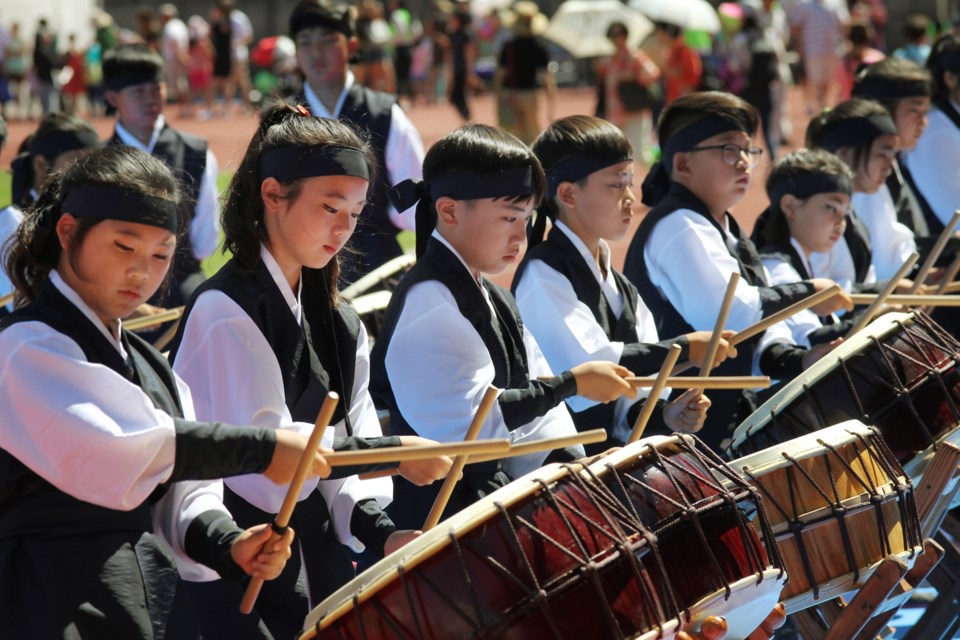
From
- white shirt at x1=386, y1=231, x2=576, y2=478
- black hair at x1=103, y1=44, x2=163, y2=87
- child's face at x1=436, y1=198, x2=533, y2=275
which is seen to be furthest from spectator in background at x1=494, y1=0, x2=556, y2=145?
white shirt at x1=386, y1=231, x2=576, y2=478

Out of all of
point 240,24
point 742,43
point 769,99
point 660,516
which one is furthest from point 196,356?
point 240,24

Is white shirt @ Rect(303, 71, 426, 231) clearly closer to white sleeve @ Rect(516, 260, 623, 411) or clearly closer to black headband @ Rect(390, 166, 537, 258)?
white sleeve @ Rect(516, 260, 623, 411)

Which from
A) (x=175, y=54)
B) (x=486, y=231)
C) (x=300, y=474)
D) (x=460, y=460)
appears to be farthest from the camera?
(x=175, y=54)

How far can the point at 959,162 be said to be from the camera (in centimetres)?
569

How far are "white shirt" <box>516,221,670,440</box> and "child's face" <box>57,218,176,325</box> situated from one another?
1.39 metres

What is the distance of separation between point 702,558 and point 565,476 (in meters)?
0.29

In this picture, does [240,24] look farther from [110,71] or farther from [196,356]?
[196,356]

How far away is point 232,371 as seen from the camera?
2.72 metres

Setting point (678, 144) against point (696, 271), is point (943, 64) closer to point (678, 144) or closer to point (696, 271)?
point (678, 144)

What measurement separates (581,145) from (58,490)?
74.5 inches

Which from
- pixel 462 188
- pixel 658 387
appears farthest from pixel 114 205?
pixel 658 387

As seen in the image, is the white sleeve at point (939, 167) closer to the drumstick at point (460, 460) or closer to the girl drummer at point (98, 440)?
the drumstick at point (460, 460)

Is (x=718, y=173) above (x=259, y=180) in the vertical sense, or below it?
below

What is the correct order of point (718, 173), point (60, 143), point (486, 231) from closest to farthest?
point (486, 231), point (718, 173), point (60, 143)
